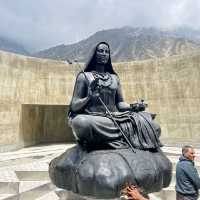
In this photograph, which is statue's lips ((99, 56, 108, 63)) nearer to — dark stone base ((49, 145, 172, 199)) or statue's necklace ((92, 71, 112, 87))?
statue's necklace ((92, 71, 112, 87))

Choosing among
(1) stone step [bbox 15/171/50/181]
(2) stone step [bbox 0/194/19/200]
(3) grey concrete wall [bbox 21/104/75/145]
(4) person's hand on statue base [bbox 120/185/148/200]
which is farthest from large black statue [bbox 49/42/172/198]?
(3) grey concrete wall [bbox 21/104/75/145]

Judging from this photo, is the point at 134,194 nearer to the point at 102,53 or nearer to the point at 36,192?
the point at 102,53

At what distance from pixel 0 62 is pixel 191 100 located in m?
7.52

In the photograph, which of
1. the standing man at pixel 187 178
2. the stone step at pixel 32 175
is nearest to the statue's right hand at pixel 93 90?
the standing man at pixel 187 178

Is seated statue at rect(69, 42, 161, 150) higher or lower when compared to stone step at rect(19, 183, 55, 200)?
higher

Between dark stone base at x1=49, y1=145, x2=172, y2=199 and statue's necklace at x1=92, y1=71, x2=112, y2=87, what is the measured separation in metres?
0.84

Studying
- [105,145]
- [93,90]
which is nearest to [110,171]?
[105,145]

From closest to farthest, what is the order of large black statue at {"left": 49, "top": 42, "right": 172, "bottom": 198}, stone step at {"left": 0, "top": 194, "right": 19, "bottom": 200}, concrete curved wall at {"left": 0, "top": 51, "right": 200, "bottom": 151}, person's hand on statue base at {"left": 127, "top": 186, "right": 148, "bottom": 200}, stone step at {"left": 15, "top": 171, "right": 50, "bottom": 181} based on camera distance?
person's hand on statue base at {"left": 127, "top": 186, "right": 148, "bottom": 200} → large black statue at {"left": 49, "top": 42, "right": 172, "bottom": 198} → stone step at {"left": 0, "top": 194, "right": 19, "bottom": 200} → stone step at {"left": 15, "top": 171, "right": 50, "bottom": 181} → concrete curved wall at {"left": 0, "top": 51, "right": 200, "bottom": 151}

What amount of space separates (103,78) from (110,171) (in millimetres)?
1275

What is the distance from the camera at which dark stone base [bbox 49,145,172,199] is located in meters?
3.36

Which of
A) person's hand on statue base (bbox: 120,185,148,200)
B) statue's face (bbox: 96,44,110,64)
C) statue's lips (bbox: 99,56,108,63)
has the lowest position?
person's hand on statue base (bbox: 120,185,148,200)

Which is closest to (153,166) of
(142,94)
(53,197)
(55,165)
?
(55,165)

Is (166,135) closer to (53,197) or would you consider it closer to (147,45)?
(53,197)

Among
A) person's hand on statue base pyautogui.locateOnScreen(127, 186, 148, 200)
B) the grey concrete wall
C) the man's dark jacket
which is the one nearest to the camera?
person's hand on statue base pyautogui.locateOnScreen(127, 186, 148, 200)
